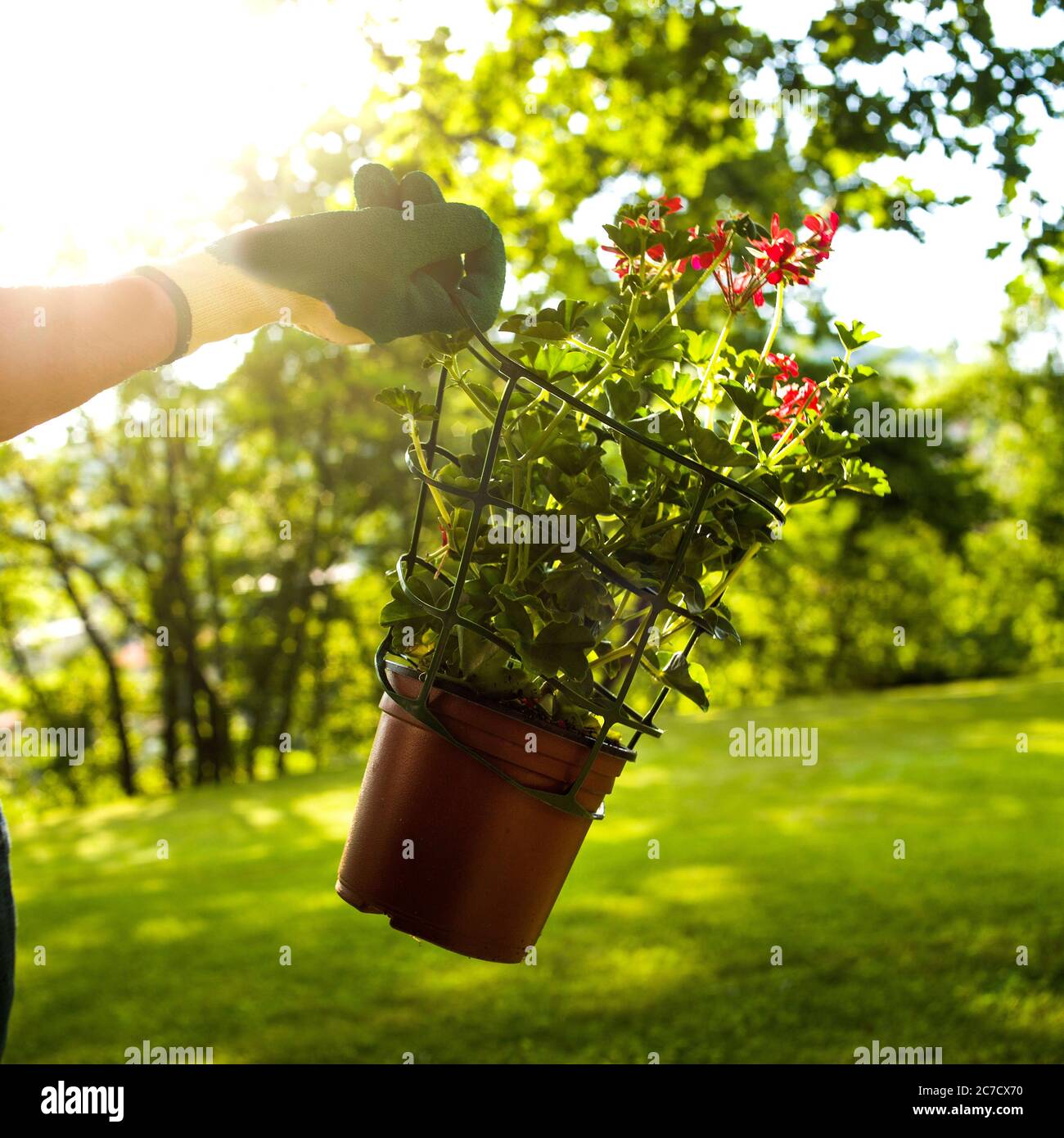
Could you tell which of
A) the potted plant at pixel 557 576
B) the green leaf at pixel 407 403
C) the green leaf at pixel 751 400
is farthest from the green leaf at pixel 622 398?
the green leaf at pixel 407 403

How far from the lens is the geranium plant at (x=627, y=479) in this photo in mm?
1436

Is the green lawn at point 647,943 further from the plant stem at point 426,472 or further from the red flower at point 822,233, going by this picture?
the red flower at point 822,233

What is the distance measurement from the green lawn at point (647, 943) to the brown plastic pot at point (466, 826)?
2.76 m

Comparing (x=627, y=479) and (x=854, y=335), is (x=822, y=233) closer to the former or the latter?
(x=854, y=335)

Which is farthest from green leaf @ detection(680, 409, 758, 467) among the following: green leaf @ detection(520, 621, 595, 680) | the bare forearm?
the bare forearm

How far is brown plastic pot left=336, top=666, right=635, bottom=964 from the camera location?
145 cm

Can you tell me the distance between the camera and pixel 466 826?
146 cm

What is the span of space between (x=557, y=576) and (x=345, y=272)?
0.48 metres

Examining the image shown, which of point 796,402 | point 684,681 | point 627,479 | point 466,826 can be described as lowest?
point 466,826

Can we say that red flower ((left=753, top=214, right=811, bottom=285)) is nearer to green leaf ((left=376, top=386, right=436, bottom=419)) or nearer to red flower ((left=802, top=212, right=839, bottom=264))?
red flower ((left=802, top=212, right=839, bottom=264))

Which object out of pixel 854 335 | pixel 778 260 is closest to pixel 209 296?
pixel 778 260

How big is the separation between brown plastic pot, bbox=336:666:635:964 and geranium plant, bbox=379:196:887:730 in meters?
0.07

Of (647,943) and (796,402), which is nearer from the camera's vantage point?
(796,402)
